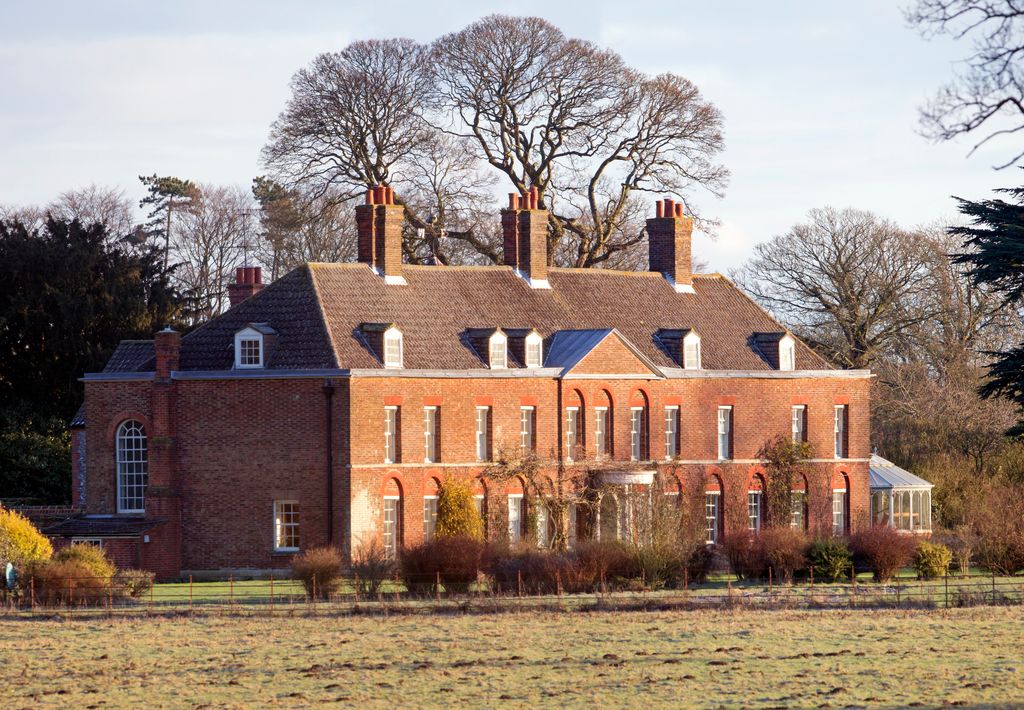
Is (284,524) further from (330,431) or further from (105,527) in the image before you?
(105,527)

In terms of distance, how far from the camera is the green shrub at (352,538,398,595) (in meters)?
40.2

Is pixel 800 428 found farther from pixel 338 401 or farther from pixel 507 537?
pixel 338 401

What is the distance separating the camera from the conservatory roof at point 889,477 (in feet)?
199

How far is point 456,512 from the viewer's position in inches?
1875

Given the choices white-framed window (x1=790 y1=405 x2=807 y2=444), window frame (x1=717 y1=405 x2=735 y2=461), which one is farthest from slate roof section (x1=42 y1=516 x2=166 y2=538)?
white-framed window (x1=790 y1=405 x2=807 y2=444)

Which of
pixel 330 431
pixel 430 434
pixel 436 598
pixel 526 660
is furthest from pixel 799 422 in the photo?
pixel 526 660

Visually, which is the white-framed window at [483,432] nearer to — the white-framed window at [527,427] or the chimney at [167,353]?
the white-framed window at [527,427]

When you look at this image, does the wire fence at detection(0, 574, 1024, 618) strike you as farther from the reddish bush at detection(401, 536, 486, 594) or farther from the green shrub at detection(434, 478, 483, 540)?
the green shrub at detection(434, 478, 483, 540)

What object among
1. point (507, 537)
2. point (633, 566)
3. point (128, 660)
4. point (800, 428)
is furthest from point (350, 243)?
point (128, 660)

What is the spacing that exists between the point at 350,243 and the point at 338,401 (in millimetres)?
30328

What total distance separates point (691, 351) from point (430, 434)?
10.0 m

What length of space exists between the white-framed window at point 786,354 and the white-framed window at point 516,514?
10.9 metres

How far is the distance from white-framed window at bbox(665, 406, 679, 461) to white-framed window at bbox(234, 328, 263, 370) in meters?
13.2

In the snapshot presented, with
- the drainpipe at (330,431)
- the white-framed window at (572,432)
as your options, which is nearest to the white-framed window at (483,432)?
the white-framed window at (572,432)
